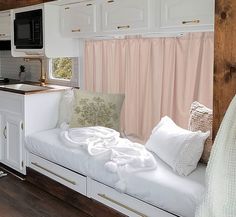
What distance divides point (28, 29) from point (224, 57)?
102 inches

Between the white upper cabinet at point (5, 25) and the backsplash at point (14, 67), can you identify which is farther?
the backsplash at point (14, 67)

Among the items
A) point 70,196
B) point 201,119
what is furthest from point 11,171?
point 201,119

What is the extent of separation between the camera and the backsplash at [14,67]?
4738 mm

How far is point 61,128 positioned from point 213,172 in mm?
2159

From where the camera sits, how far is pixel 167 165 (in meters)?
2.46

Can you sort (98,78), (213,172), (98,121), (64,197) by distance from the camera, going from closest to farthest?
(213,172) < (64,197) < (98,121) < (98,78)

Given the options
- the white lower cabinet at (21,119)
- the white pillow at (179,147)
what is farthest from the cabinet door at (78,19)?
the white pillow at (179,147)

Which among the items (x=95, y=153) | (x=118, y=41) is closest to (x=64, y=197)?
(x=95, y=153)

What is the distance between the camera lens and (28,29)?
12.6 ft

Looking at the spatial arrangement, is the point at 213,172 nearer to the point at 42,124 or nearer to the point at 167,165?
the point at 167,165

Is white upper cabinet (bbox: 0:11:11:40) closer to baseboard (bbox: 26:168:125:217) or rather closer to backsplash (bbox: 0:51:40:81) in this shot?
backsplash (bbox: 0:51:40:81)

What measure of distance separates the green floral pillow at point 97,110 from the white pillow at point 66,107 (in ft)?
0.72

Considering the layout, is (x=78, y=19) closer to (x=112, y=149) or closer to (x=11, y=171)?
(x=112, y=149)

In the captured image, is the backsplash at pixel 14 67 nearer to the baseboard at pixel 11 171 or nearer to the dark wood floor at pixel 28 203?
the baseboard at pixel 11 171
